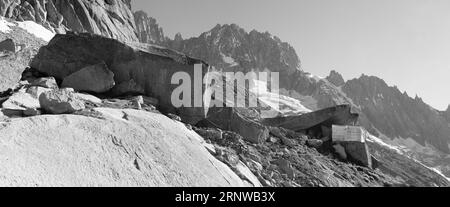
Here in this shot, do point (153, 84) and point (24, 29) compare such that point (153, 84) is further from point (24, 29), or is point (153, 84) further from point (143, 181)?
point (24, 29)

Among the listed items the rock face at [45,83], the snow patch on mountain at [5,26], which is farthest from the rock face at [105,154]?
the snow patch on mountain at [5,26]

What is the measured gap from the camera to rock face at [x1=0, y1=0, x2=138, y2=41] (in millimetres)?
116125

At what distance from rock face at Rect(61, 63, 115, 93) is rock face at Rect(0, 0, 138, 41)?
3945 inches

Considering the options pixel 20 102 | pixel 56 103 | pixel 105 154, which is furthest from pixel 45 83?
pixel 105 154

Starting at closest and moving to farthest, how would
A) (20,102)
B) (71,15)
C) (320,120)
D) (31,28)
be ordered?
(20,102) → (320,120) → (31,28) → (71,15)

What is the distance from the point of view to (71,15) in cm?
12512

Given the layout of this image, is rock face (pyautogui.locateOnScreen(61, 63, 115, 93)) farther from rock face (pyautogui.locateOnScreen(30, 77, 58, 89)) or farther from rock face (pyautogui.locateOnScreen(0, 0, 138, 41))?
rock face (pyautogui.locateOnScreen(0, 0, 138, 41))

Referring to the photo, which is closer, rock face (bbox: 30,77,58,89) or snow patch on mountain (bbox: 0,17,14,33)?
rock face (bbox: 30,77,58,89)

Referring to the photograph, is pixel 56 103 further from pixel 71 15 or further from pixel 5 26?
pixel 71 15

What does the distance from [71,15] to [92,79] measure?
11030 centimetres

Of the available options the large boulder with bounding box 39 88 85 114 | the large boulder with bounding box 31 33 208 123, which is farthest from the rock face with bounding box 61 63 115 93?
the large boulder with bounding box 39 88 85 114
